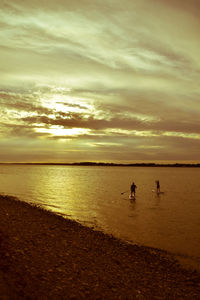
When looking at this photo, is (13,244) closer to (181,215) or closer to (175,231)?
(175,231)

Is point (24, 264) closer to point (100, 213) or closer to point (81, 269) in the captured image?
point (81, 269)

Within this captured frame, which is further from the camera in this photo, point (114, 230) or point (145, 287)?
point (114, 230)

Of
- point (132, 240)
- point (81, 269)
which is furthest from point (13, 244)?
point (132, 240)

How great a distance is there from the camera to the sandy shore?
268 inches

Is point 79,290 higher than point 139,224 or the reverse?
higher

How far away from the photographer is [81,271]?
8648mm

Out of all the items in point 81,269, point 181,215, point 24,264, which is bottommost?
point 181,215

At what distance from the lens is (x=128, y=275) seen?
9.23m

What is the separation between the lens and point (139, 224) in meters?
20.6

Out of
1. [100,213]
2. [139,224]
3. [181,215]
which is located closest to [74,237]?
[139,224]

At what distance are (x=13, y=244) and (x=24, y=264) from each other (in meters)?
1.93

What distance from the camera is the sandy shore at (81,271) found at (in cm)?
681

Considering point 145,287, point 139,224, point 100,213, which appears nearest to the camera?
point 145,287

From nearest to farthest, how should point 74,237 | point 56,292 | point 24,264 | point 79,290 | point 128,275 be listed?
point 56,292 < point 79,290 < point 24,264 < point 128,275 < point 74,237
